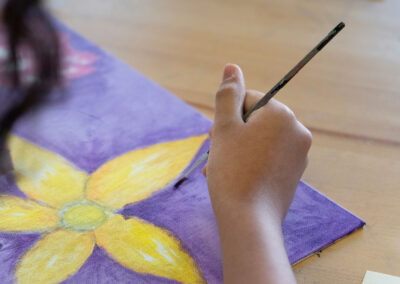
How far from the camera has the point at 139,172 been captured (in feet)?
2.21

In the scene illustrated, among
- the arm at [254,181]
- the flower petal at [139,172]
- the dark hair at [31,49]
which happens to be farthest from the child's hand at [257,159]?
the dark hair at [31,49]

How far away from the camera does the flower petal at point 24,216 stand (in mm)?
585

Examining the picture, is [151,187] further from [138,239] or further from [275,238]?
[275,238]

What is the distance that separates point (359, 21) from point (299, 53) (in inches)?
7.7

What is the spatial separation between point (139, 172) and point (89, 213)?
92mm

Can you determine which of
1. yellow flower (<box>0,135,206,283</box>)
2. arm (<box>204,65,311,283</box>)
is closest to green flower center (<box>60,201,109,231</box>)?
yellow flower (<box>0,135,206,283</box>)

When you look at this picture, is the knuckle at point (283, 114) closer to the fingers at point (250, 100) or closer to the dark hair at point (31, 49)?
the fingers at point (250, 100)

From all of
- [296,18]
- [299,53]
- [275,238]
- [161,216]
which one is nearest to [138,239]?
[161,216]

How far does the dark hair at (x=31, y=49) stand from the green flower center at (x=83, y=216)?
268 mm

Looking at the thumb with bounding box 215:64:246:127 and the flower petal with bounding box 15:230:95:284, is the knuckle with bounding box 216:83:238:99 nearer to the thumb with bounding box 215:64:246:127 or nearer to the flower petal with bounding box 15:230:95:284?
the thumb with bounding box 215:64:246:127

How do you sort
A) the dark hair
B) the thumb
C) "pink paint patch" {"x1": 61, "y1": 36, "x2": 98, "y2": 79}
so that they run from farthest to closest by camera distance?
"pink paint patch" {"x1": 61, "y1": 36, "x2": 98, "y2": 79}
the thumb
the dark hair

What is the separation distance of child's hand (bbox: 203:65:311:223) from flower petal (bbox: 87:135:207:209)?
11 centimetres

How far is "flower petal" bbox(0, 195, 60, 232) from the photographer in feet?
1.92

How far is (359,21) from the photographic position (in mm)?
1039
